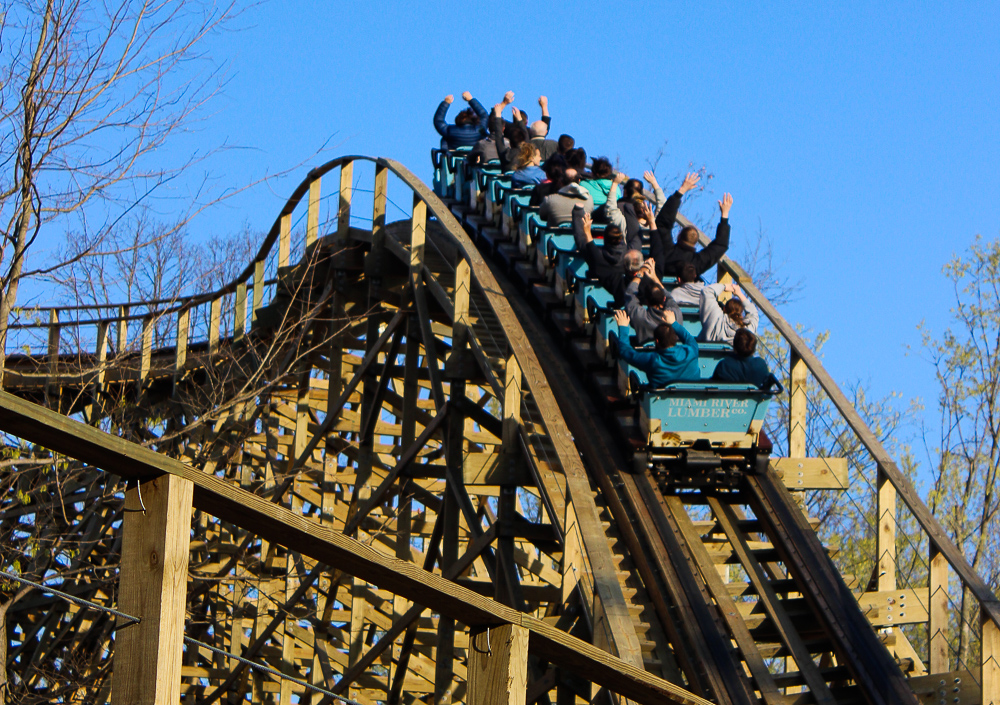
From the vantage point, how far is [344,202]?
44.1ft

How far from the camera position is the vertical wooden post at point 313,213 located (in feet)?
45.1

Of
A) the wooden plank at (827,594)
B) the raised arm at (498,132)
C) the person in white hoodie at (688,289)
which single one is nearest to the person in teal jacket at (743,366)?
the wooden plank at (827,594)

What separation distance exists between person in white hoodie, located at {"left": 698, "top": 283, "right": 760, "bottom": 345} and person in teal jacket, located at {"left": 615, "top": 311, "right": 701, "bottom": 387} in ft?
2.02

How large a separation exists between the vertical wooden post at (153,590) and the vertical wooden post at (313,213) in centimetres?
1165

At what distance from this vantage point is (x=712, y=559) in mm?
8242

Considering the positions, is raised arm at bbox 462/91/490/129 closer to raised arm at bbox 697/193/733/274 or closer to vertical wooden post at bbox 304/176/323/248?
vertical wooden post at bbox 304/176/323/248

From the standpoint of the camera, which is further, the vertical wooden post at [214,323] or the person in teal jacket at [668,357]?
the vertical wooden post at [214,323]

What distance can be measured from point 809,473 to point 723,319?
5.06ft

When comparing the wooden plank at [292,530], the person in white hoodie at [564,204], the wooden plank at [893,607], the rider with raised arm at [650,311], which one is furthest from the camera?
the person in white hoodie at [564,204]

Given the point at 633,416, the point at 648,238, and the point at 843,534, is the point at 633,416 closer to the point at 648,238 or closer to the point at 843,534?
the point at 648,238

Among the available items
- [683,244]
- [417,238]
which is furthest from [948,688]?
[417,238]

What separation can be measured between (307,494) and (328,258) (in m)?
3.13

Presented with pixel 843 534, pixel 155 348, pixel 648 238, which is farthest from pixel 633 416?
pixel 843 534

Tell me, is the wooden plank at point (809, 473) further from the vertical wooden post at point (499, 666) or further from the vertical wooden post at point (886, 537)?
the vertical wooden post at point (499, 666)
